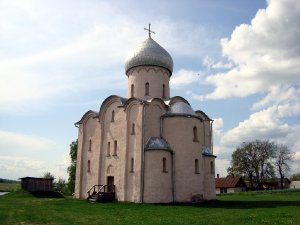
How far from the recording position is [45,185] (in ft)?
103

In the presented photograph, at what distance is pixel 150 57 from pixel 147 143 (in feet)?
25.1

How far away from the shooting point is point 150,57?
27.1m

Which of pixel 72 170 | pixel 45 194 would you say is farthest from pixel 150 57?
pixel 72 170

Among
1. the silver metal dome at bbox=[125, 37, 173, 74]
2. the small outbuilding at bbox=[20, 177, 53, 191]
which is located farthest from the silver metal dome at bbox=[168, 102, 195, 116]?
the small outbuilding at bbox=[20, 177, 53, 191]

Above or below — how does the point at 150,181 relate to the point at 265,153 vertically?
below

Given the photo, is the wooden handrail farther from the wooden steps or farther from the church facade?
the church facade

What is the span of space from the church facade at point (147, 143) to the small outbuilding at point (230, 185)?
2933 cm

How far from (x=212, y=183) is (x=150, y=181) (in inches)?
243

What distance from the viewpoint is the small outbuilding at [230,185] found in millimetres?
54875

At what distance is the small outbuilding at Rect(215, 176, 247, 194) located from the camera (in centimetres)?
5488

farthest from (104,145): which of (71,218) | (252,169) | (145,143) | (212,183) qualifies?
(252,169)

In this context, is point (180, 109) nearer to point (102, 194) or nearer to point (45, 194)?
point (102, 194)

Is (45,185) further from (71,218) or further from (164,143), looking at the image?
(71,218)

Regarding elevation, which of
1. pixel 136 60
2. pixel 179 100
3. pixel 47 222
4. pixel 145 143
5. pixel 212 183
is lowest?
pixel 47 222
